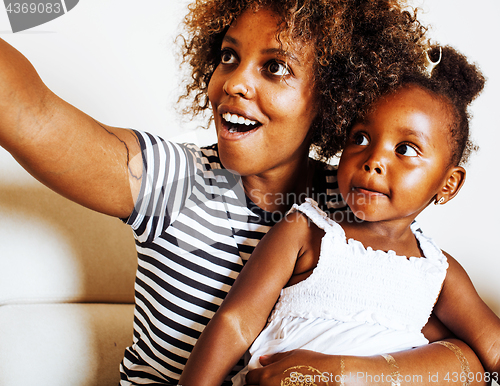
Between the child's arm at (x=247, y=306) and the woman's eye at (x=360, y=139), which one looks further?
the woman's eye at (x=360, y=139)

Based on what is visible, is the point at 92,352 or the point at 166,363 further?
the point at 92,352

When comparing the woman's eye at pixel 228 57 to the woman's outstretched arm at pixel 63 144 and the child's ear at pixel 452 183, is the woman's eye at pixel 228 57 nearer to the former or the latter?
the woman's outstretched arm at pixel 63 144

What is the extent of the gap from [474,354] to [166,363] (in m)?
0.67

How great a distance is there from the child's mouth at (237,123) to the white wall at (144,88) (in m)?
0.54

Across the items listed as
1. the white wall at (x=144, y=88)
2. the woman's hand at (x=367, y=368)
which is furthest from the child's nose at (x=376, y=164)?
the white wall at (x=144, y=88)

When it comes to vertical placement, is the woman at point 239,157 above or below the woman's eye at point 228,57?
below

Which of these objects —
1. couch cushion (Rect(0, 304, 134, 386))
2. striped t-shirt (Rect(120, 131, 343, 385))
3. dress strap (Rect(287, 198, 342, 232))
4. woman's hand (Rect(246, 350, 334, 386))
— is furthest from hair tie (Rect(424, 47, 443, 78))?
couch cushion (Rect(0, 304, 134, 386))

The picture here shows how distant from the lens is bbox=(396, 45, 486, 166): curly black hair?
3.05 ft

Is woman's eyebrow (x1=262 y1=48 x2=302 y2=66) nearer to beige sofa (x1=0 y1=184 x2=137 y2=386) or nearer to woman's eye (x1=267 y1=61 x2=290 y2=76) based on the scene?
woman's eye (x1=267 y1=61 x2=290 y2=76)

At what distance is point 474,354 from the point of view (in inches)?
35.7

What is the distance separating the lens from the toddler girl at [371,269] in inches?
31.8

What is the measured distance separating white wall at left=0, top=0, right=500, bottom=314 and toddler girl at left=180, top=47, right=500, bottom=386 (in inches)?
24.0

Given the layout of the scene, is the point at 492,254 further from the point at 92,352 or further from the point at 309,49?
the point at 92,352

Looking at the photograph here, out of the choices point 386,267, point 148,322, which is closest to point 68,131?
point 148,322
